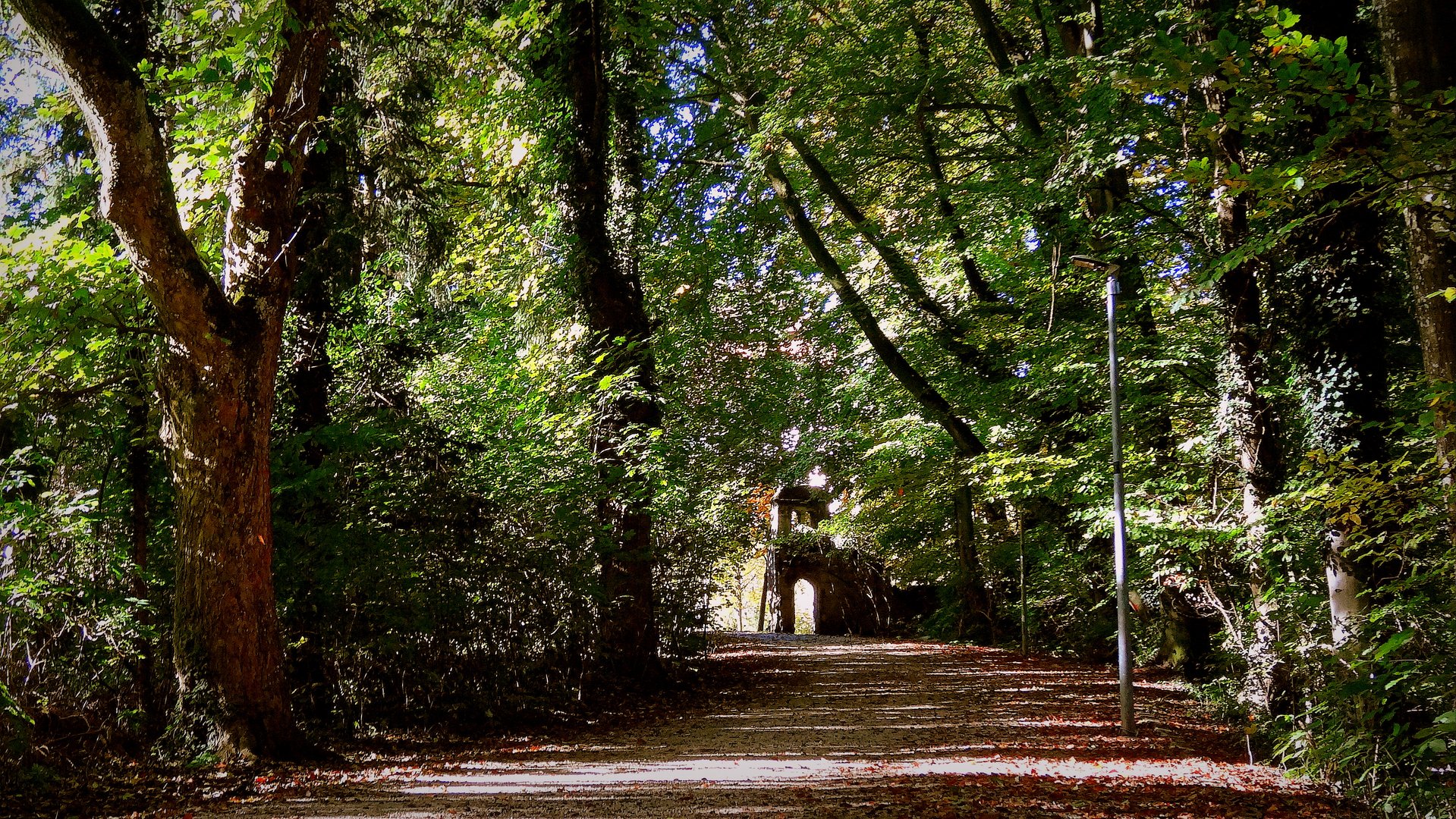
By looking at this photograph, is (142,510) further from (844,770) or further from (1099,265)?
(1099,265)

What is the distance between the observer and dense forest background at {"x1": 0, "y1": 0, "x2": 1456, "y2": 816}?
5.86 meters

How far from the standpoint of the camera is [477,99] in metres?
12.2

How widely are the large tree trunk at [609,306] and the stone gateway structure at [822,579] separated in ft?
43.0

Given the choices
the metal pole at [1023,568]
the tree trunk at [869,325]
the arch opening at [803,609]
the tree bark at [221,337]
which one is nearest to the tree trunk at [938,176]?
the tree trunk at [869,325]

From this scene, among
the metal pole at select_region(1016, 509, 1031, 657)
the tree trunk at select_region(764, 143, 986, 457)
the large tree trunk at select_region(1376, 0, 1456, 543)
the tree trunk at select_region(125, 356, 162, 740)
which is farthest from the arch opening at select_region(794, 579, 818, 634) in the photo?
the large tree trunk at select_region(1376, 0, 1456, 543)

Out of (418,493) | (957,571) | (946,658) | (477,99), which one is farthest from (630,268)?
(957,571)

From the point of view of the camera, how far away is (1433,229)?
4277 millimetres

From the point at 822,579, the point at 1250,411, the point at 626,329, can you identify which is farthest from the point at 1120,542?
the point at 822,579

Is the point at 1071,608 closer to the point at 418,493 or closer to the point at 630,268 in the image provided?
the point at 630,268

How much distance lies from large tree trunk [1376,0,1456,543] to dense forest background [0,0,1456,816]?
0.02 metres

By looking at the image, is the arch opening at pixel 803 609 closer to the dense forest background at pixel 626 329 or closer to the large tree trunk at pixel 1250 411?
the dense forest background at pixel 626 329

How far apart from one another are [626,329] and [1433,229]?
8.28 m

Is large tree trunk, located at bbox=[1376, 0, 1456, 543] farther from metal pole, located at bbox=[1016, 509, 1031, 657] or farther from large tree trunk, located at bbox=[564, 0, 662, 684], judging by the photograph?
metal pole, located at bbox=[1016, 509, 1031, 657]

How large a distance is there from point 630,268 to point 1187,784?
26.0 feet
